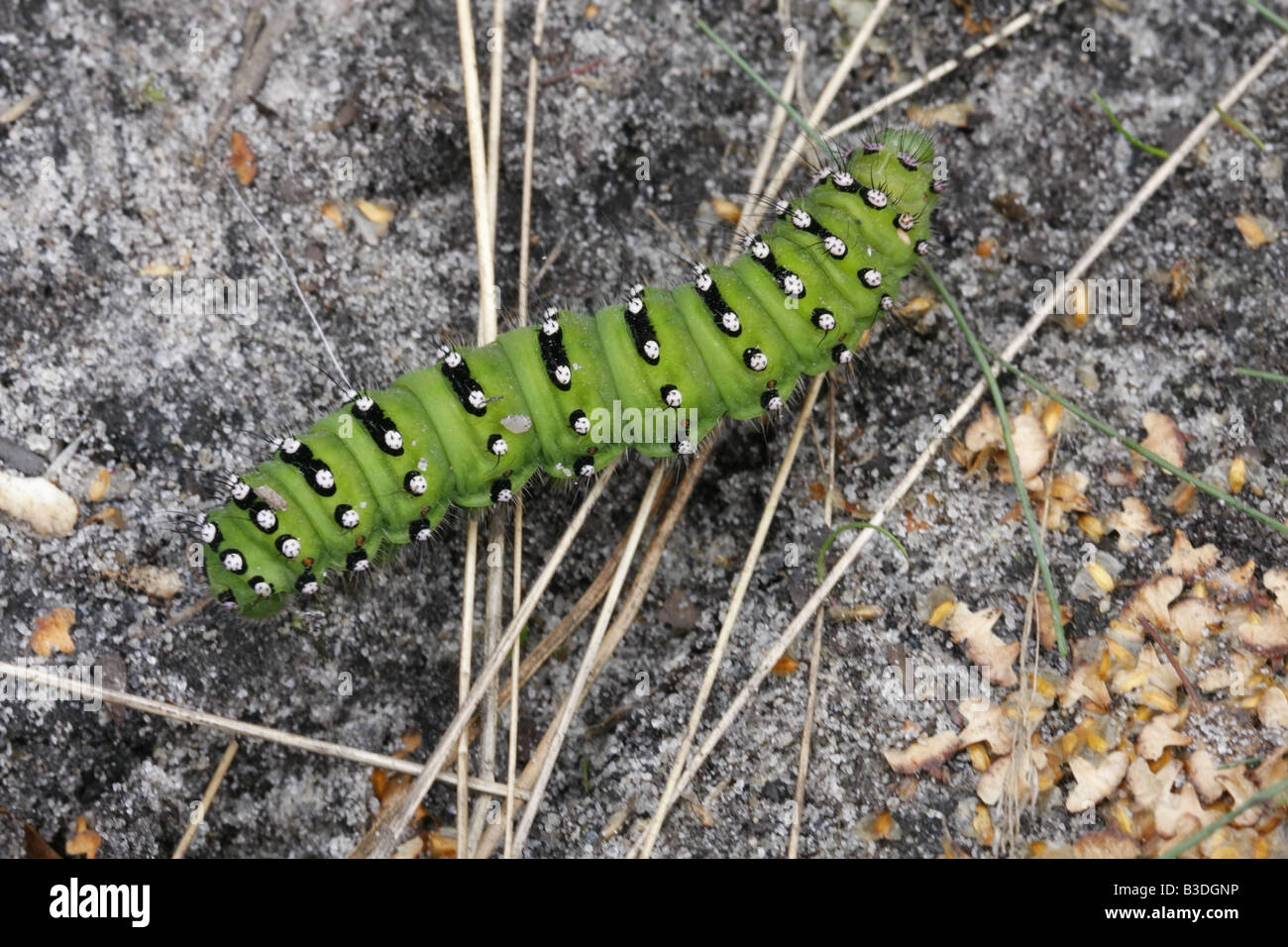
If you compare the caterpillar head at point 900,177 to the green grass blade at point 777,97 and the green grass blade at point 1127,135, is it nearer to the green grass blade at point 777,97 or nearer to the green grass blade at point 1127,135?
the green grass blade at point 777,97

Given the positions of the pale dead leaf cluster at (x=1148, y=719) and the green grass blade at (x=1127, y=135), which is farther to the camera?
the green grass blade at (x=1127, y=135)

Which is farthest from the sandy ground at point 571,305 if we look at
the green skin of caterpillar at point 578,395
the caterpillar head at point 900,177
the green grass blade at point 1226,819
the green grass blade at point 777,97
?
the caterpillar head at point 900,177

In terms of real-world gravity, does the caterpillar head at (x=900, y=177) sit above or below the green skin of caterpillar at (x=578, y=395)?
above

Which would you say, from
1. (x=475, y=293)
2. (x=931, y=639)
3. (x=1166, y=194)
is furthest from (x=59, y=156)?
(x=1166, y=194)

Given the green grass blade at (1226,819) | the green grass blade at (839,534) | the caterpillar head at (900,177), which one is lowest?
the green grass blade at (1226,819)

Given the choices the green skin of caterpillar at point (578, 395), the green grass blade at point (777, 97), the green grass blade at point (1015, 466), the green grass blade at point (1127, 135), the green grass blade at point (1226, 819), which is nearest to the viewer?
the green grass blade at point (1226, 819)

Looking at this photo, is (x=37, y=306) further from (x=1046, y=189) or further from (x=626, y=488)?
(x=1046, y=189)

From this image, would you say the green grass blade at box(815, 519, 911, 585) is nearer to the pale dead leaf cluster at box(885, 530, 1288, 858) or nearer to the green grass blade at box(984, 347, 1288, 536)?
the pale dead leaf cluster at box(885, 530, 1288, 858)
